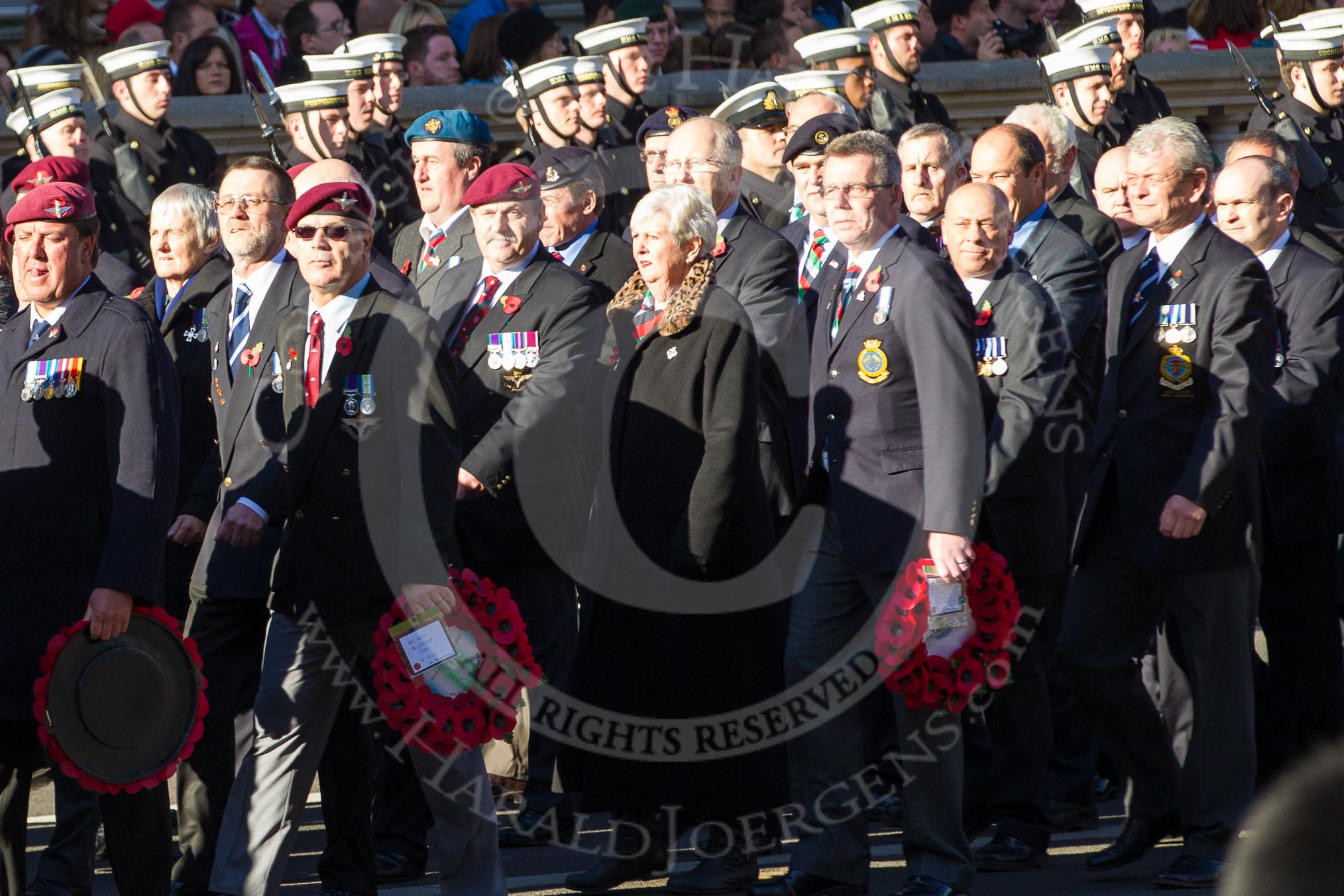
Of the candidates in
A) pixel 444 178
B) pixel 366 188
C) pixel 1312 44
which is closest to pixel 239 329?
pixel 366 188

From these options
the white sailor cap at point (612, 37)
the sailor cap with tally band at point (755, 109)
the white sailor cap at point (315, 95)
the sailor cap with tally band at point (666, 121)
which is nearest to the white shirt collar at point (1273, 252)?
the sailor cap with tally band at point (755, 109)

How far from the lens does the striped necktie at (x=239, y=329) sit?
5871mm

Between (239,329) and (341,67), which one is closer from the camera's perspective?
(239,329)

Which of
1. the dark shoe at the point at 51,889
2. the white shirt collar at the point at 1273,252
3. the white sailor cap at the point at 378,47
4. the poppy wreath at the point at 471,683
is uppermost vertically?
the white sailor cap at the point at 378,47

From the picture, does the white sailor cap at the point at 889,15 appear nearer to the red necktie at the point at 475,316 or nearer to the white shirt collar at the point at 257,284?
the red necktie at the point at 475,316

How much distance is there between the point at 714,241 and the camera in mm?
5605

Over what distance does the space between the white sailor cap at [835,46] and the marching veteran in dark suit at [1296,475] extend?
2.91 m

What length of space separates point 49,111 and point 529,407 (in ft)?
11.2

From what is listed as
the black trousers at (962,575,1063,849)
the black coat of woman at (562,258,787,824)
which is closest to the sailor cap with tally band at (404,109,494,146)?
the black coat of woman at (562,258,787,824)

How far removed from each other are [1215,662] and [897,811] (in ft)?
4.59

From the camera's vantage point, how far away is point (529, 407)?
6.07 metres

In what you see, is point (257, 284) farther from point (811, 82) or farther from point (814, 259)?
point (811, 82)

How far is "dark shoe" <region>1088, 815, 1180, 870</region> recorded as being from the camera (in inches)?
227

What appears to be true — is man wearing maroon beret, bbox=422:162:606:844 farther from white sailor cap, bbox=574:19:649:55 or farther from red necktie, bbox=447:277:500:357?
white sailor cap, bbox=574:19:649:55
